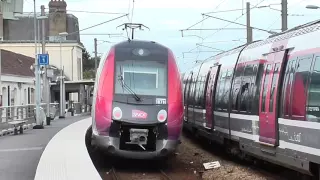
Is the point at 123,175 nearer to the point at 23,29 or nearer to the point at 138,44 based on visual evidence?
the point at 138,44

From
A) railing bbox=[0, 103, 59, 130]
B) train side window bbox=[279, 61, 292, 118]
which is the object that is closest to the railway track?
train side window bbox=[279, 61, 292, 118]

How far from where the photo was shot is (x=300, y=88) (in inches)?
411

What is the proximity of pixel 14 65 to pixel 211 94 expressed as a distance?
3250cm

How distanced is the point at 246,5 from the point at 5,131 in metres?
15.9

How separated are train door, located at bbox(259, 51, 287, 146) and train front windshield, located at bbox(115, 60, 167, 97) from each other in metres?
2.51

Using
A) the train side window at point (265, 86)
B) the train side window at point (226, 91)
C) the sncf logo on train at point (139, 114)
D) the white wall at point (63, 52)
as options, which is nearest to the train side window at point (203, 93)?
the train side window at point (226, 91)

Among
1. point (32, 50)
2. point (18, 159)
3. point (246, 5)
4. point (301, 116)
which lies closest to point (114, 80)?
point (18, 159)

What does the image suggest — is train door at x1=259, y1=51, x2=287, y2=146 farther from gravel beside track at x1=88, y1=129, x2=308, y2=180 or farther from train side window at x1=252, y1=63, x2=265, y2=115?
gravel beside track at x1=88, y1=129, x2=308, y2=180

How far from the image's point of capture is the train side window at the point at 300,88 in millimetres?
10211

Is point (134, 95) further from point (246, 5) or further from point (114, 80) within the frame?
point (246, 5)

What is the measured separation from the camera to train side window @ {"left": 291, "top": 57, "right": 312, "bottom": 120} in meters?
10.2

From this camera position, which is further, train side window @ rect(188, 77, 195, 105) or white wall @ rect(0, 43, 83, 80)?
white wall @ rect(0, 43, 83, 80)

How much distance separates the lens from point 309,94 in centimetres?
1000

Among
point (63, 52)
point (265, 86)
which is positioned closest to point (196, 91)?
point (265, 86)
